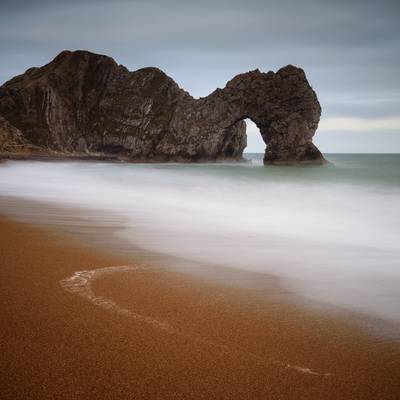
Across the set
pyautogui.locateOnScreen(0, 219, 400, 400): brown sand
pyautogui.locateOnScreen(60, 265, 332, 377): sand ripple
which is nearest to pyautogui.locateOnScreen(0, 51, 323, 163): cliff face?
pyautogui.locateOnScreen(60, 265, 332, 377): sand ripple

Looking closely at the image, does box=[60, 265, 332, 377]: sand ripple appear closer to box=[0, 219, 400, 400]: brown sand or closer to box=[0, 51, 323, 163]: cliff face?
box=[0, 219, 400, 400]: brown sand

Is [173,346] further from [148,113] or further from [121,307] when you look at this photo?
[148,113]

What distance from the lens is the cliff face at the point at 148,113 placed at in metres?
64.6

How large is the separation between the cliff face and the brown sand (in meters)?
62.3

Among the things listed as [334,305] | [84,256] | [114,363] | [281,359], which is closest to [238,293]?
[334,305]

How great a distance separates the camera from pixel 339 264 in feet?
16.7

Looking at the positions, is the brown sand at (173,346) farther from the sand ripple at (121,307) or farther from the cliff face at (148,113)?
the cliff face at (148,113)

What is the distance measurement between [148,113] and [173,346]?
8079 centimetres

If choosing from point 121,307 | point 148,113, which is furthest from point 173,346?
point 148,113

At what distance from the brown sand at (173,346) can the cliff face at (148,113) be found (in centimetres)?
6226

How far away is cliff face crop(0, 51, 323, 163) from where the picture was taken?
64.6 metres

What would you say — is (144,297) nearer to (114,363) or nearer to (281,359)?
(114,363)

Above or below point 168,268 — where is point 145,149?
above

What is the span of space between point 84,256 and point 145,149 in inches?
2906
